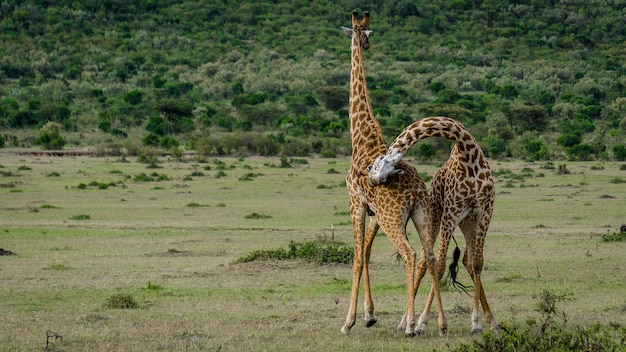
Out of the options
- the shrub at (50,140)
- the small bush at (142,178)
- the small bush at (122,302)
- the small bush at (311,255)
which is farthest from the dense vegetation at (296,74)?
the small bush at (122,302)

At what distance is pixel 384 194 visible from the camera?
29.8ft

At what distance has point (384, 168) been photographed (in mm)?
8742

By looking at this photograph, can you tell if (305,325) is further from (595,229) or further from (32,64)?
(32,64)

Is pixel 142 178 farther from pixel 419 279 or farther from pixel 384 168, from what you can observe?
pixel 384 168

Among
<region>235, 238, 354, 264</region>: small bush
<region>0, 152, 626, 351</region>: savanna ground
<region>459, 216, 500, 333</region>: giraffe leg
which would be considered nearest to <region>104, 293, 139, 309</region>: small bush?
<region>0, 152, 626, 351</region>: savanna ground

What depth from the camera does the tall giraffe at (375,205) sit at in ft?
29.6

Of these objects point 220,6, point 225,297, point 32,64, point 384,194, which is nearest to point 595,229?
point 225,297

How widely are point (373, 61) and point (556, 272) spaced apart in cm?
7995

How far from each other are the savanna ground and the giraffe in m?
0.66

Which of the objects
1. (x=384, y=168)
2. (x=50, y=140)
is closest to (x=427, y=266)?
(x=384, y=168)

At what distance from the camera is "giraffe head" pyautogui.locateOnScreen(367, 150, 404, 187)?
8734mm

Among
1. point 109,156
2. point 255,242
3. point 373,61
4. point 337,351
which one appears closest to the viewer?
point 337,351

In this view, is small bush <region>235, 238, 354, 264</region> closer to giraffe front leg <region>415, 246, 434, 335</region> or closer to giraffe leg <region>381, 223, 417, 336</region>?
giraffe front leg <region>415, 246, 434, 335</region>

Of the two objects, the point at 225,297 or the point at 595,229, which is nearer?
the point at 225,297
